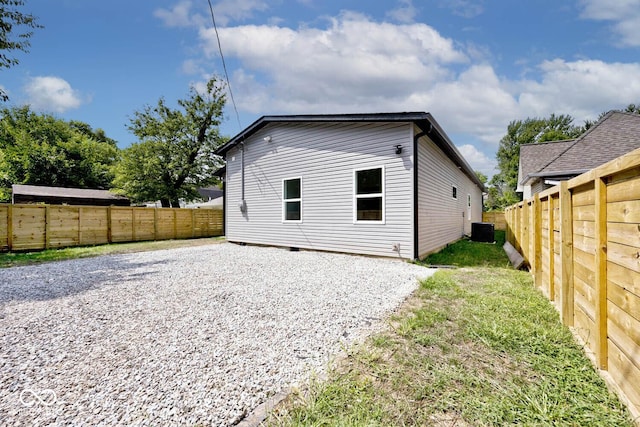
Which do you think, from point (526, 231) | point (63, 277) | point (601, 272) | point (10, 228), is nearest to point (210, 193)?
point (10, 228)

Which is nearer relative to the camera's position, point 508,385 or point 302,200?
point 508,385

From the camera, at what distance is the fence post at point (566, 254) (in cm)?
241

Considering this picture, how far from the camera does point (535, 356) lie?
6.62 ft

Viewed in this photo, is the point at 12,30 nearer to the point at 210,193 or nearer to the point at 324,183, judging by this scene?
the point at 324,183

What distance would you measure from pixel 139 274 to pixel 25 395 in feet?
12.7

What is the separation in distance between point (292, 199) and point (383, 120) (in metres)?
3.65

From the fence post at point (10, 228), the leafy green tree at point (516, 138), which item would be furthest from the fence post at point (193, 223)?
the leafy green tree at point (516, 138)

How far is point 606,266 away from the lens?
167 centimetres

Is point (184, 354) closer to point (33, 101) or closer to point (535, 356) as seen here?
point (535, 356)

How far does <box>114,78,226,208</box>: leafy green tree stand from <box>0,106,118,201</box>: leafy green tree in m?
6.28

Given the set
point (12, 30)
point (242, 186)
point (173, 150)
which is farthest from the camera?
point (173, 150)

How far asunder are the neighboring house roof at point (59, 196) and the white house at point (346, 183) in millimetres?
16908

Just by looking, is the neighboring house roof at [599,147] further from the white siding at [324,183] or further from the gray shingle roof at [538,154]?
the white siding at [324,183]

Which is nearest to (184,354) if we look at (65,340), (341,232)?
(65,340)
